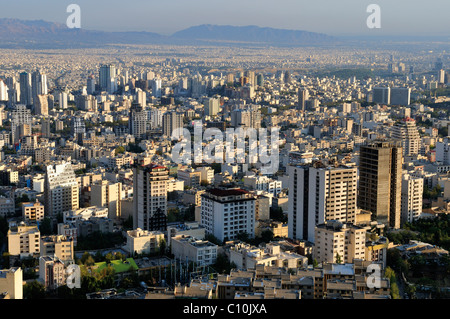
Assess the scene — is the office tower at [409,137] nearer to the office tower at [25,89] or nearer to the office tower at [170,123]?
the office tower at [170,123]

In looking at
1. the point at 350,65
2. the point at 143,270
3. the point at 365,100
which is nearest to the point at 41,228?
the point at 143,270

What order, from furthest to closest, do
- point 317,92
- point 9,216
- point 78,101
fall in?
point 317,92 < point 78,101 < point 9,216

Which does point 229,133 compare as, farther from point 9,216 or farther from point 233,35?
point 233,35

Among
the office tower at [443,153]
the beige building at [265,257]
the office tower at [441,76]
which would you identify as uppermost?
the office tower at [441,76]

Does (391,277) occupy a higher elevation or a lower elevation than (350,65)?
lower

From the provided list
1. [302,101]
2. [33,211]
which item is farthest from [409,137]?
[302,101]

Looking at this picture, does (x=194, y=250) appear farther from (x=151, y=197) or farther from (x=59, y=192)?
(x=59, y=192)

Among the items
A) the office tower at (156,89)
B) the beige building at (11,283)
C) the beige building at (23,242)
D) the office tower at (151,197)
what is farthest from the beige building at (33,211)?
the office tower at (156,89)

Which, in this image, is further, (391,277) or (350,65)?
(350,65)
